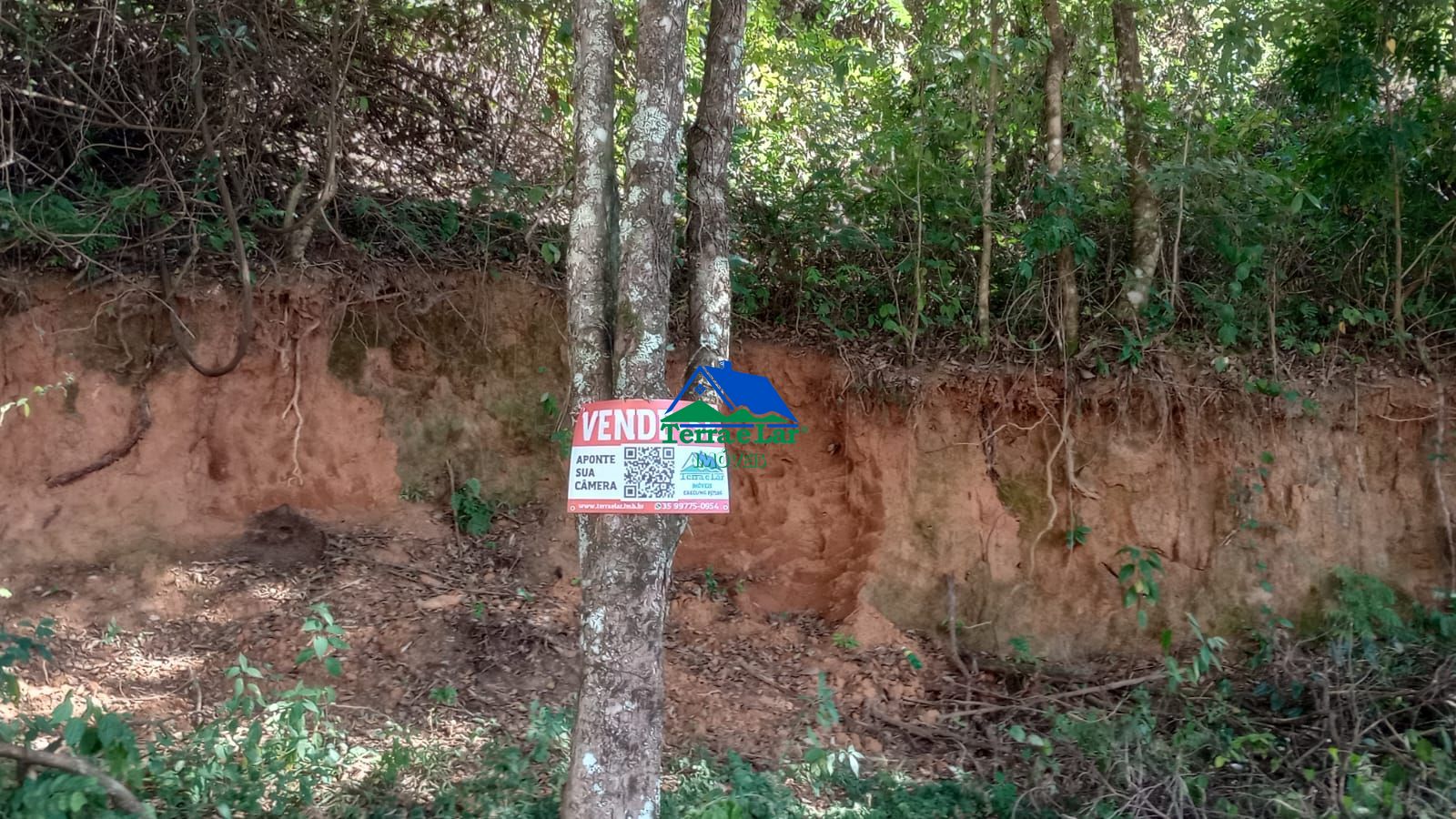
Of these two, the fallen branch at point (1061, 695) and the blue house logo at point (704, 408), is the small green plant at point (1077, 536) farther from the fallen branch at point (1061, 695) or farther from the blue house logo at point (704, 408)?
the blue house logo at point (704, 408)

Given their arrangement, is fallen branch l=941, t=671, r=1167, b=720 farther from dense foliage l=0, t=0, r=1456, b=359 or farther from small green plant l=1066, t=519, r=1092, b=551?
dense foliage l=0, t=0, r=1456, b=359

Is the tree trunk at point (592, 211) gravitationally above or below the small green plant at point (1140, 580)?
above

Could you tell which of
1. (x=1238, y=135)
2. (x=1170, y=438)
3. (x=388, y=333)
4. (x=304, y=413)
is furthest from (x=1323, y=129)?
(x=304, y=413)

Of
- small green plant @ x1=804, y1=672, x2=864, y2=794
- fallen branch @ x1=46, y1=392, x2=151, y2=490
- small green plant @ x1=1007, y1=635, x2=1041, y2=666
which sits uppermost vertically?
fallen branch @ x1=46, y1=392, x2=151, y2=490

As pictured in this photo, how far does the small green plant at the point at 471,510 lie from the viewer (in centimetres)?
606

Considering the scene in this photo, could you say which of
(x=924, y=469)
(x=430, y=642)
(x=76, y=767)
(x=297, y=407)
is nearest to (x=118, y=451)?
(x=297, y=407)

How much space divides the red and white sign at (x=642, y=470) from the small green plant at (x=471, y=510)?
2.79 m

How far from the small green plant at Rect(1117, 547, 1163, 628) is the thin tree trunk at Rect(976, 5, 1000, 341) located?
5.93 feet

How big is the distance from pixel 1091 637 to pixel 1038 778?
193 cm

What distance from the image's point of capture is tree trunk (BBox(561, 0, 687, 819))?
138 inches

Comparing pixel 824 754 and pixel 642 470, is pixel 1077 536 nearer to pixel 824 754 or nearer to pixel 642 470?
pixel 824 754

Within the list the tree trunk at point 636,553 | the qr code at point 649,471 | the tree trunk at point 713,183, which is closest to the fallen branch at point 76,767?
the tree trunk at point 636,553

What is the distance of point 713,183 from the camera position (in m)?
3.91

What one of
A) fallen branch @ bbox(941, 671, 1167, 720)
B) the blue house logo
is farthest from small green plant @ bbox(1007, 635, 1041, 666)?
the blue house logo
